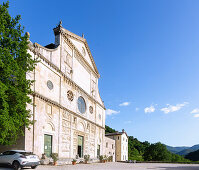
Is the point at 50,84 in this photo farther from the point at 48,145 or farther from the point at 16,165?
the point at 16,165

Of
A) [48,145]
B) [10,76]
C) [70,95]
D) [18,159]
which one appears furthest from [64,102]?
[18,159]

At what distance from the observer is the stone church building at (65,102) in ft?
63.7

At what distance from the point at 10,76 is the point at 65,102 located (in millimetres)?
10753

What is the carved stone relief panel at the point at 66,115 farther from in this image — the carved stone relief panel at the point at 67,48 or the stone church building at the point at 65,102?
the carved stone relief panel at the point at 67,48

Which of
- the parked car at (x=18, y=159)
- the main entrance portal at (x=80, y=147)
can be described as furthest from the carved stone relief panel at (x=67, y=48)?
the parked car at (x=18, y=159)

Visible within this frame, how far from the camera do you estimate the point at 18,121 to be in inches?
572

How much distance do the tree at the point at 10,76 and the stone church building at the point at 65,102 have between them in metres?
2.58

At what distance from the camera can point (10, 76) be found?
1468 cm

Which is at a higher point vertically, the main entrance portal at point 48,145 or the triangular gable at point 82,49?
the triangular gable at point 82,49

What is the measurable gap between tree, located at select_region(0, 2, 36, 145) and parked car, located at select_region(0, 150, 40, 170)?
1057 millimetres

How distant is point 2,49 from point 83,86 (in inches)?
708

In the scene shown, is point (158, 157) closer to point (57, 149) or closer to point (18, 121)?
point (57, 149)

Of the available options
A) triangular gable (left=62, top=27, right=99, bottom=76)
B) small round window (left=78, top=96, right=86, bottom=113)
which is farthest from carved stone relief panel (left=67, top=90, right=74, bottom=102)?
triangular gable (left=62, top=27, right=99, bottom=76)

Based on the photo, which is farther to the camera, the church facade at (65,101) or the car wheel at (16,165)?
the church facade at (65,101)
